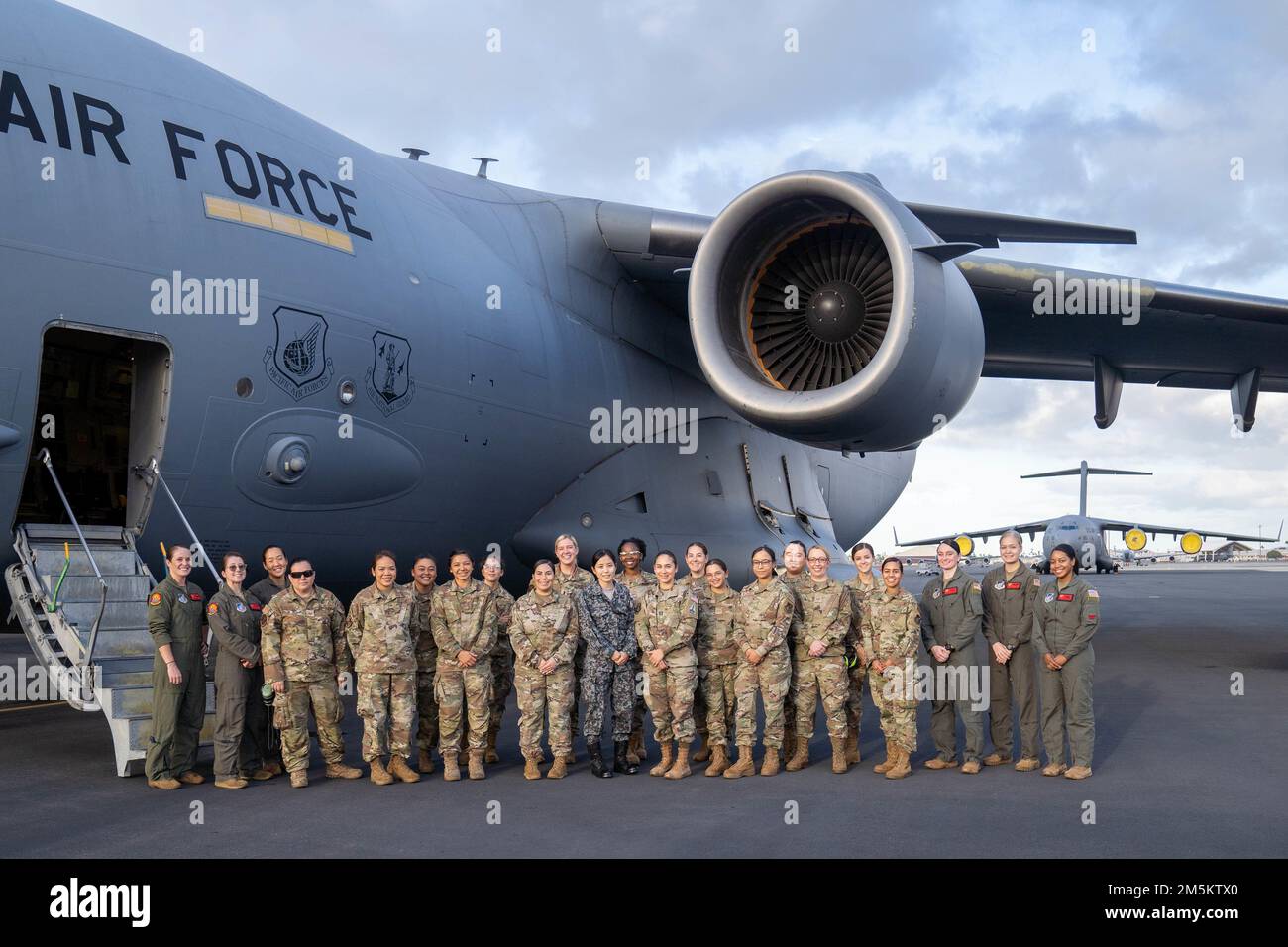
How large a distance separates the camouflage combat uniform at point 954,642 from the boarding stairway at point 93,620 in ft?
14.9

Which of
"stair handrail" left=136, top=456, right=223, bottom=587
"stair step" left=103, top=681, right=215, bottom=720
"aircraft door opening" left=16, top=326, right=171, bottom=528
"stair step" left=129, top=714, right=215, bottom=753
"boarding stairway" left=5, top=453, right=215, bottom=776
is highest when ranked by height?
"aircraft door opening" left=16, top=326, right=171, bottom=528

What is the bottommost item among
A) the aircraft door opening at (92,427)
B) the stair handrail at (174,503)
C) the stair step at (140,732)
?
the stair step at (140,732)

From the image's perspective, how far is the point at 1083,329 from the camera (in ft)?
40.1

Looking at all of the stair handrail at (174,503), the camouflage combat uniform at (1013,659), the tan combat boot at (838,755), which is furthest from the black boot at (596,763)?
the stair handrail at (174,503)

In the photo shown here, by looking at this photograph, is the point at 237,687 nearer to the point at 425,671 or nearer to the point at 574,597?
the point at 425,671

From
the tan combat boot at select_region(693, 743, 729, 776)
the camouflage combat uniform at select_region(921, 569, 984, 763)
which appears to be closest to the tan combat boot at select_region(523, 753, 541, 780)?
the tan combat boot at select_region(693, 743, 729, 776)

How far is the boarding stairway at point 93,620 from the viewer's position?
249 inches

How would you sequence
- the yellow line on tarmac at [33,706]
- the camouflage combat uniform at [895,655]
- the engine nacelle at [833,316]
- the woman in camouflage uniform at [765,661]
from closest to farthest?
the camouflage combat uniform at [895,655] → the woman in camouflage uniform at [765,661] → the engine nacelle at [833,316] → the yellow line on tarmac at [33,706]

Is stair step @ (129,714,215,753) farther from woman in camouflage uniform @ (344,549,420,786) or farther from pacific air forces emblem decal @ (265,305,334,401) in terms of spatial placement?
pacific air forces emblem decal @ (265,305,334,401)

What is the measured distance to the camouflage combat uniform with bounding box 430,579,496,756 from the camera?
6.55m

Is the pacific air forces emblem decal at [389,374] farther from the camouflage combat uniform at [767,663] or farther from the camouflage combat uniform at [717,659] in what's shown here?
the camouflage combat uniform at [767,663]

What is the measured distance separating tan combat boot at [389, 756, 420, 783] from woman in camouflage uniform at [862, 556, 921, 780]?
2767mm

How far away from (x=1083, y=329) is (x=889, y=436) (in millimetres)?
4811

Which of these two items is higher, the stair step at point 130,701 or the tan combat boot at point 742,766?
the stair step at point 130,701
